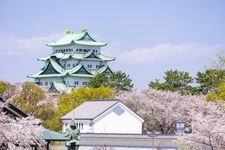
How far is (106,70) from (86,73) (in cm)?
344

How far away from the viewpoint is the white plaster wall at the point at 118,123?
54688 mm

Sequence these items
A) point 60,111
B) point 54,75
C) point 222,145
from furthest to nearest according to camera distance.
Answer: point 54,75 < point 60,111 < point 222,145

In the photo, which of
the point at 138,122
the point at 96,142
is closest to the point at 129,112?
the point at 138,122

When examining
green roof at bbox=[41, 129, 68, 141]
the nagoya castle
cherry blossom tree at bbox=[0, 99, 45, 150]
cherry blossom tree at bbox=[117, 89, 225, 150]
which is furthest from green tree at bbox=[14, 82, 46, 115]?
the nagoya castle

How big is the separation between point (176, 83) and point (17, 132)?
49865mm

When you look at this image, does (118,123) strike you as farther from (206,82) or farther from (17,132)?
(17,132)

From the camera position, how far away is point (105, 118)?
55062 millimetres

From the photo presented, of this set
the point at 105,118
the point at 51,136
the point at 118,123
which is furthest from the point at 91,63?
the point at 51,136

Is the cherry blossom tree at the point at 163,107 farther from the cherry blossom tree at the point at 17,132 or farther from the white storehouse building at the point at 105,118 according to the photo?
the cherry blossom tree at the point at 17,132

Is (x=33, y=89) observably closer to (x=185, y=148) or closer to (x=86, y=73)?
(x=185, y=148)

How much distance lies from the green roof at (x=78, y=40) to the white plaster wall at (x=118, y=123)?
5380cm

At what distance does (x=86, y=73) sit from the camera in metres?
103

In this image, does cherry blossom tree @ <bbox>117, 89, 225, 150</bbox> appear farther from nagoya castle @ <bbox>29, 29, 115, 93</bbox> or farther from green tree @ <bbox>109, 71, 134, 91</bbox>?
nagoya castle @ <bbox>29, 29, 115, 93</bbox>

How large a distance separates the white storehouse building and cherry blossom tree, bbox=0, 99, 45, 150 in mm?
29744
